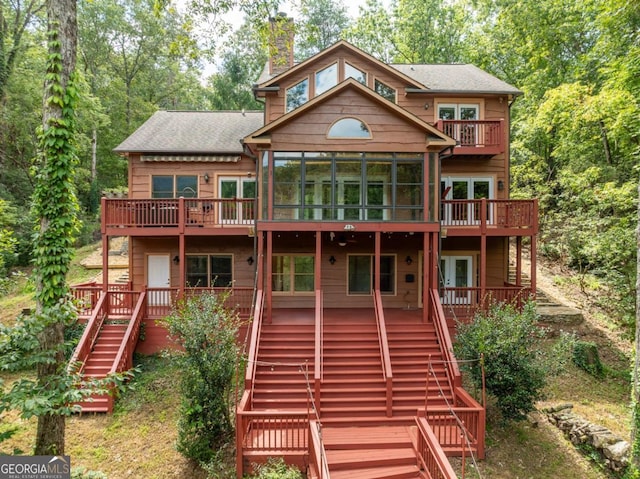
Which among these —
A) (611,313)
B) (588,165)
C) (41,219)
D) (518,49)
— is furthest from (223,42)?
(518,49)

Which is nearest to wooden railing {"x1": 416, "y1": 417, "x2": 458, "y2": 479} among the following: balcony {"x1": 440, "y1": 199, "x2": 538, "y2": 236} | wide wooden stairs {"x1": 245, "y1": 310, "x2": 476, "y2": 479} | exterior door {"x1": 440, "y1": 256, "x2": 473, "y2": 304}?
wide wooden stairs {"x1": 245, "y1": 310, "x2": 476, "y2": 479}

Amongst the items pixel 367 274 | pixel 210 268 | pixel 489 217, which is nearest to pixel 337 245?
pixel 367 274

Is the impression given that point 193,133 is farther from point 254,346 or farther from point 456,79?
point 456,79

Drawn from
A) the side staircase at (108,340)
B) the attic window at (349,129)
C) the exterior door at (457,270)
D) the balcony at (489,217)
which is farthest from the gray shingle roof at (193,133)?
the exterior door at (457,270)

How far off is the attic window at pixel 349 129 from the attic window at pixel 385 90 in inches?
129

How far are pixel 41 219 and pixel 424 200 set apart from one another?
937 centimetres

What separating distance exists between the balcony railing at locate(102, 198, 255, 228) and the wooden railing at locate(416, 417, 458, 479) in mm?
8436

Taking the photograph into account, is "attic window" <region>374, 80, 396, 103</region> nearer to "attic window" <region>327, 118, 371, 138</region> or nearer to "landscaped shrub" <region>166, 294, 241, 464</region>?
"attic window" <region>327, 118, 371, 138</region>

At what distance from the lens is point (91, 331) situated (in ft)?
35.9

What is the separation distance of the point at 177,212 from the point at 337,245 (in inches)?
226

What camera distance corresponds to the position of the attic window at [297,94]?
13.4 meters

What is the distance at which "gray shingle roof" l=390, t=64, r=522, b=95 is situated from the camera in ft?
45.1

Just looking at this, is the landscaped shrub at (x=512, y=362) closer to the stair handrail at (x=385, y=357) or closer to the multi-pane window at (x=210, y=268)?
the stair handrail at (x=385, y=357)

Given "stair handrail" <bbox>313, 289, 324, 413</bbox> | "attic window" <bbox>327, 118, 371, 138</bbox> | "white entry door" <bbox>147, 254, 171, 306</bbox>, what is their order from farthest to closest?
"white entry door" <bbox>147, 254, 171, 306</bbox>
"attic window" <bbox>327, 118, 371, 138</bbox>
"stair handrail" <bbox>313, 289, 324, 413</bbox>
